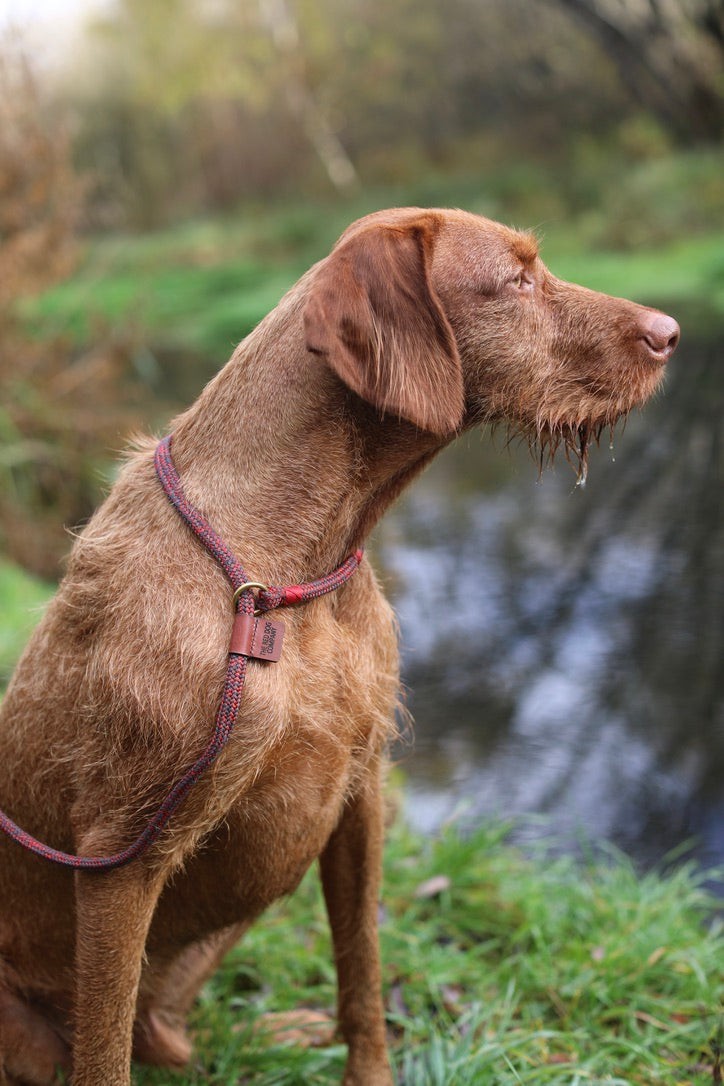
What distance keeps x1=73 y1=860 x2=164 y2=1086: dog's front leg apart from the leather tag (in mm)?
539

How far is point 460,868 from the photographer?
12.4ft

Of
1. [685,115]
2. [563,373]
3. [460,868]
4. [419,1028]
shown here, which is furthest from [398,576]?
[685,115]

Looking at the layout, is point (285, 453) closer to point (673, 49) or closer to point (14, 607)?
point (14, 607)

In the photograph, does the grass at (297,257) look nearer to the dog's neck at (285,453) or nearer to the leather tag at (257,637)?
the dog's neck at (285,453)

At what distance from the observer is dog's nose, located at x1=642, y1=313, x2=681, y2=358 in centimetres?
232

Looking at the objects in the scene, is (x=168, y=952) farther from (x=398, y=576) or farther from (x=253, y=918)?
(x=398, y=576)

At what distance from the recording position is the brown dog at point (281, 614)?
2.02 metres

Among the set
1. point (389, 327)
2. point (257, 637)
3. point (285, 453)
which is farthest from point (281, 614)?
point (389, 327)

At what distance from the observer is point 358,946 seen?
2.64 meters

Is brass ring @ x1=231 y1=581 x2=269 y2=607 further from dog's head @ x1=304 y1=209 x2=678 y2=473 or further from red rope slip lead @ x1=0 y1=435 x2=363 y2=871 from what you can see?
dog's head @ x1=304 y1=209 x2=678 y2=473

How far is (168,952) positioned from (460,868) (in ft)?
4.99

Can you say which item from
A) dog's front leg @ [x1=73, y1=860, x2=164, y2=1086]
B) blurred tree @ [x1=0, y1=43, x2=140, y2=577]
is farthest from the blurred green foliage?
dog's front leg @ [x1=73, y1=860, x2=164, y2=1086]

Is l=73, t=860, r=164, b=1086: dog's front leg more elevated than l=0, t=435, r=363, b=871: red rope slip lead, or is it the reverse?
l=0, t=435, r=363, b=871: red rope slip lead

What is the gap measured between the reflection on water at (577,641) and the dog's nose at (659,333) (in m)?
2.48
